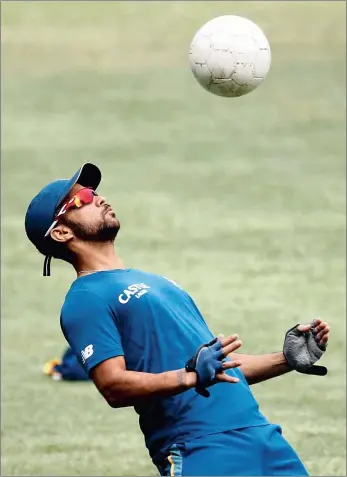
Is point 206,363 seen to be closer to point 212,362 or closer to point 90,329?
point 212,362

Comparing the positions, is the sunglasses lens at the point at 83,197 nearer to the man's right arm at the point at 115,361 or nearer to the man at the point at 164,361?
the man at the point at 164,361

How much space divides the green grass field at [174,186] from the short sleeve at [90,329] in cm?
439

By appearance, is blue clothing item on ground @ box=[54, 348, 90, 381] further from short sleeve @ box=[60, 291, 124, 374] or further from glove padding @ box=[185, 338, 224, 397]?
glove padding @ box=[185, 338, 224, 397]

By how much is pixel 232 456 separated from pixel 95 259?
1181 millimetres

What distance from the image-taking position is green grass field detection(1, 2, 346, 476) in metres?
11.3

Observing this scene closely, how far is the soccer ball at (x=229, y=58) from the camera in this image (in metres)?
8.12

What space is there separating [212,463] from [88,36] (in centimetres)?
2335

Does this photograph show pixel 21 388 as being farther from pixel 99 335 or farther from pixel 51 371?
pixel 99 335

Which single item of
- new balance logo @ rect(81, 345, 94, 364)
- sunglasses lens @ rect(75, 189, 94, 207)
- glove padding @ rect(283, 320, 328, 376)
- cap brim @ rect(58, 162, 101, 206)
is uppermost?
cap brim @ rect(58, 162, 101, 206)

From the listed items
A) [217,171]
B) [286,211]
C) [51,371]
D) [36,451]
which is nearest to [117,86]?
[217,171]

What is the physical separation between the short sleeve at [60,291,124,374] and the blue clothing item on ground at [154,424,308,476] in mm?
557

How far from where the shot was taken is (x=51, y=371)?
40.8 feet

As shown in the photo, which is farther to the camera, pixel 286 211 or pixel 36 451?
pixel 286 211

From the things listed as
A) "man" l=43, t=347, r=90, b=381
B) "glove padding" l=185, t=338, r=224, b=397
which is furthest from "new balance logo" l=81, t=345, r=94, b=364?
"man" l=43, t=347, r=90, b=381
